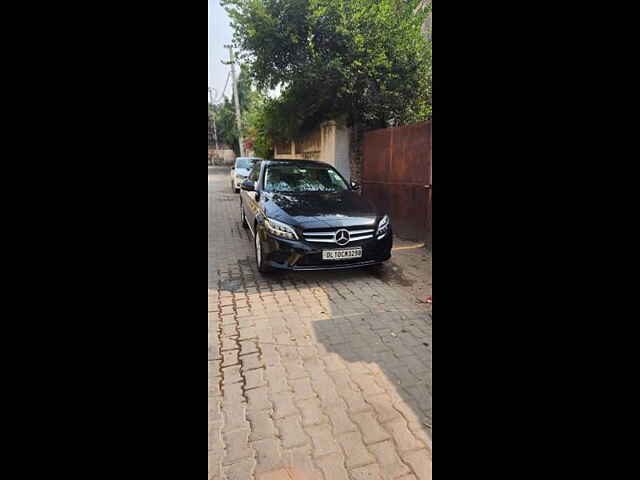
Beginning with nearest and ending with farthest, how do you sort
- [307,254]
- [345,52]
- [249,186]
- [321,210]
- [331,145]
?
[307,254], [321,210], [249,186], [345,52], [331,145]

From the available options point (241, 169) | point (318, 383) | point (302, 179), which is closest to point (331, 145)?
point (302, 179)

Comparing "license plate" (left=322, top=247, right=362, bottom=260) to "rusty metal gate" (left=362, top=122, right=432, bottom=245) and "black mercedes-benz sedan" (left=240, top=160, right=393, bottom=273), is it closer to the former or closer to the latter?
"black mercedes-benz sedan" (left=240, top=160, right=393, bottom=273)

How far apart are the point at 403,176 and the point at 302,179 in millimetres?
1979

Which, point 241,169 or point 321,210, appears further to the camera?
point 241,169

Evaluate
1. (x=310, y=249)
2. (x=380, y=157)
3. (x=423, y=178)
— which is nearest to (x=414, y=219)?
(x=423, y=178)

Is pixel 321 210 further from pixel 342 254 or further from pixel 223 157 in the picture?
pixel 223 157

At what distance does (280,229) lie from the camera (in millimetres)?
4293

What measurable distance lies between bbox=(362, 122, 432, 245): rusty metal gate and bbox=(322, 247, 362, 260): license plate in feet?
6.42

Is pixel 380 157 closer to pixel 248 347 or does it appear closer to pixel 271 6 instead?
Result: pixel 271 6

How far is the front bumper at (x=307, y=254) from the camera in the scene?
421cm

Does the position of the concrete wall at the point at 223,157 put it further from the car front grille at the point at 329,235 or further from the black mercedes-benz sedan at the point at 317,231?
the car front grille at the point at 329,235

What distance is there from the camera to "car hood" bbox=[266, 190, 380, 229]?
4293 millimetres
